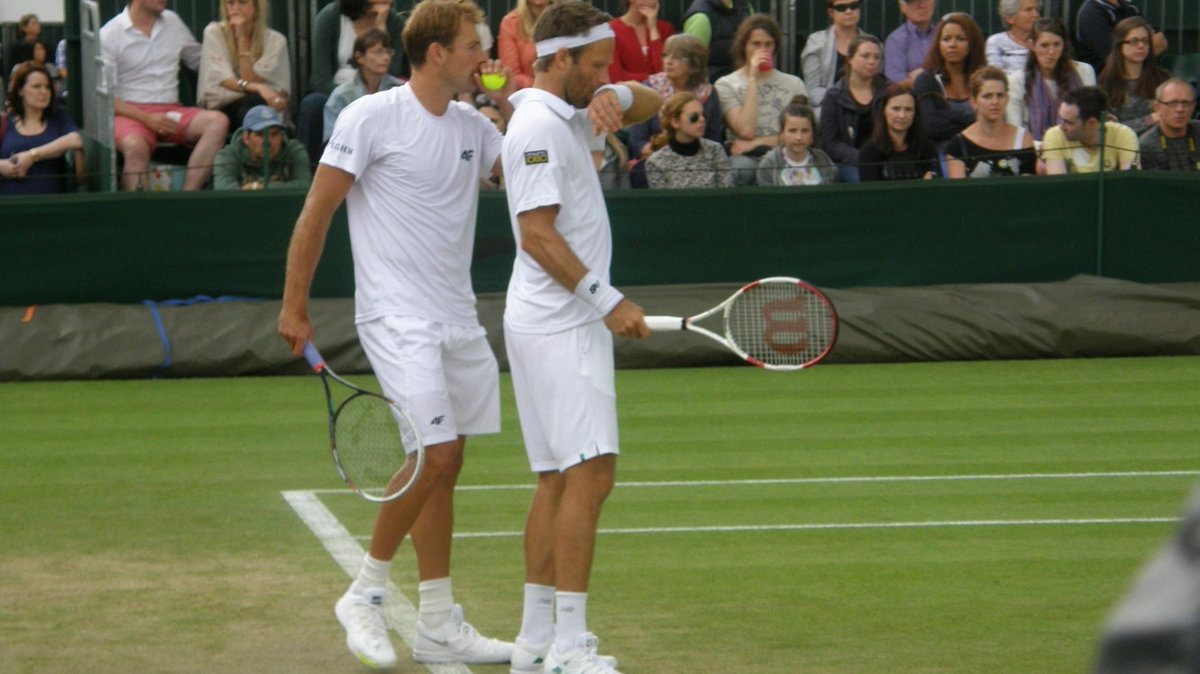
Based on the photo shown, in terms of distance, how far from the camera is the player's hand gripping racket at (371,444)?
5.19 metres

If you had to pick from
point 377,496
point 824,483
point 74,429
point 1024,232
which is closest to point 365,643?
point 377,496

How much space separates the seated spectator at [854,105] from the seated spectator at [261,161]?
4212 millimetres

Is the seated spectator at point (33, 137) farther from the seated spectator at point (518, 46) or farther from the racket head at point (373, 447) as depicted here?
the racket head at point (373, 447)

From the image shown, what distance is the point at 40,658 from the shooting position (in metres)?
5.41

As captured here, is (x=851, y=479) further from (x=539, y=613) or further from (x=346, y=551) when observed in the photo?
(x=539, y=613)

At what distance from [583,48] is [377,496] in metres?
1.44

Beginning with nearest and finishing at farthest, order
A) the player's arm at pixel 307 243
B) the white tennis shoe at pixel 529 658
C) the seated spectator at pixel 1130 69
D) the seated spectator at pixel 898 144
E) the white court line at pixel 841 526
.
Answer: the white tennis shoe at pixel 529 658 < the player's arm at pixel 307 243 < the white court line at pixel 841 526 < the seated spectator at pixel 898 144 < the seated spectator at pixel 1130 69

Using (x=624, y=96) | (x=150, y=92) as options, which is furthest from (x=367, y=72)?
(x=624, y=96)

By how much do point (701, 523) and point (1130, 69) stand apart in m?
9.70

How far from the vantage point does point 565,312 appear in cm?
502

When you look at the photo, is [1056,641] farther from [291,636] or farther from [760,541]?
[291,636]

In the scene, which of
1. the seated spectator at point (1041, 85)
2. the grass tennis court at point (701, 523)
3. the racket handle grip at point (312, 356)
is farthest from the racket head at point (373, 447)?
the seated spectator at point (1041, 85)

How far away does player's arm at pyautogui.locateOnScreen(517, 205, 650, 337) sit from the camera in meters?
4.86

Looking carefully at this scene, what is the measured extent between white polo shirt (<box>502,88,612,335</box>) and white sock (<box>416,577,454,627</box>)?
852mm
